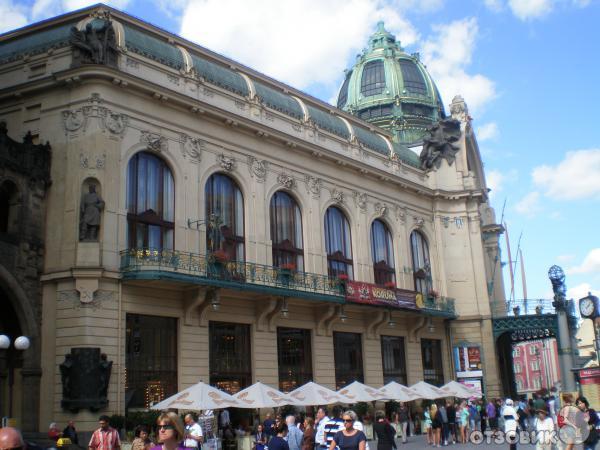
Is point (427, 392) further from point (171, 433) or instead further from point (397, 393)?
point (171, 433)

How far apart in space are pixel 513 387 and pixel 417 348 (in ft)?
50.3

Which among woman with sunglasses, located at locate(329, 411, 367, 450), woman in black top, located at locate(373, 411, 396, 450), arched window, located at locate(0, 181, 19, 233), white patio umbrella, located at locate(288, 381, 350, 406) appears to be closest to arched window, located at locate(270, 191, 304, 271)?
white patio umbrella, located at locate(288, 381, 350, 406)

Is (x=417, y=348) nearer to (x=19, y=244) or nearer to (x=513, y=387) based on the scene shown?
(x=513, y=387)

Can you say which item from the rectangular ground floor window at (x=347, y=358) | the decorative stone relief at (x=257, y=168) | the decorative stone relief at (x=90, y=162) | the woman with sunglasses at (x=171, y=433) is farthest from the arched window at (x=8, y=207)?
the woman with sunglasses at (x=171, y=433)

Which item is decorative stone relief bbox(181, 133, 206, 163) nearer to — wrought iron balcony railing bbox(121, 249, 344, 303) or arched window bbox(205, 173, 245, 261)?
arched window bbox(205, 173, 245, 261)

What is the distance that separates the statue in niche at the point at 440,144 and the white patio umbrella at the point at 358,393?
25282 mm

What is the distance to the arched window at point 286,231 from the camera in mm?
38594

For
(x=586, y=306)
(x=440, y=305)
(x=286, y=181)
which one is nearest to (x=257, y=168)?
(x=286, y=181)

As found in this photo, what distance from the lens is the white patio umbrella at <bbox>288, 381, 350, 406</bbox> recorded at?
27.3 metres

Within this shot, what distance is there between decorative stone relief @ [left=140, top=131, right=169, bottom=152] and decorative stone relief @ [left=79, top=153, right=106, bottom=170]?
254 cm

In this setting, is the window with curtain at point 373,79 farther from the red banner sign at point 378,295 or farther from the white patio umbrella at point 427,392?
the white patio umbrella at point 427,392

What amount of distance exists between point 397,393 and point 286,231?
10.5 meters

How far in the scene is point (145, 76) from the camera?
108 feet

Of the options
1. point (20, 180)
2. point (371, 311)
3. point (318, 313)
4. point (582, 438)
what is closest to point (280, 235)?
point (318, 313)
